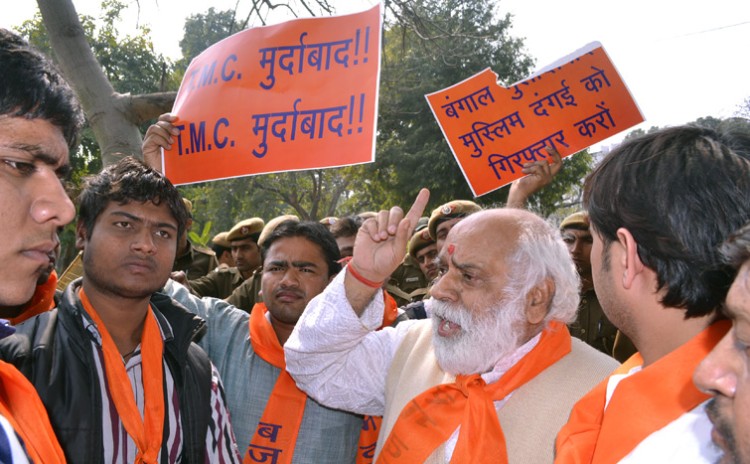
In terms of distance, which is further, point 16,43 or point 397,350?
point 397,350

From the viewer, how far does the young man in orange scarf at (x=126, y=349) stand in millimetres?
2059

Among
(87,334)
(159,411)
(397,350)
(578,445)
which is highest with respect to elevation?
(87,334)

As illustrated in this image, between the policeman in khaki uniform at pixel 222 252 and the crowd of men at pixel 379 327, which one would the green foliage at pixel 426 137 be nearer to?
the policeman in khaki uniform at pixel 222 252

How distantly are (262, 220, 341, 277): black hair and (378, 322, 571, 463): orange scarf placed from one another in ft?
4.05

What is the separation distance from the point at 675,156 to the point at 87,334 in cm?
191

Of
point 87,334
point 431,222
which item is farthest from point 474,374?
point 431,222

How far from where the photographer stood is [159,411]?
2244mm

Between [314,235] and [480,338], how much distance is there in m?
1.33

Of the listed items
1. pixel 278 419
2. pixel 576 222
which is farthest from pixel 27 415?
pixel 576 222

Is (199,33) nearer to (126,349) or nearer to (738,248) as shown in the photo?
(126,349)

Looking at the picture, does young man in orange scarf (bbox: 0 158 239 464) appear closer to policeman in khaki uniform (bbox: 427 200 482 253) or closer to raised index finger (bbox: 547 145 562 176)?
raised index finger (bbox: 547 145 562 176)

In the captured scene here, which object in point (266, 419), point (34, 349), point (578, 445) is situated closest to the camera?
point (578, 445)

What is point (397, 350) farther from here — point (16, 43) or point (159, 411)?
point (16, 43)

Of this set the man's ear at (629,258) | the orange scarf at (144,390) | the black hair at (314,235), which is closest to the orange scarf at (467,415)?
the man's ear at (629,258)
